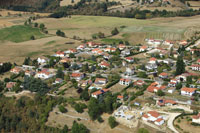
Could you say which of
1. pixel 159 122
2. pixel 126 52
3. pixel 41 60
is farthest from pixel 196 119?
pixel 41 60

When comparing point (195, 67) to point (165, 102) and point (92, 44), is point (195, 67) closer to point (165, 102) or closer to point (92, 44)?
point (165, 102)

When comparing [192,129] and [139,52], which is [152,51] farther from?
[192,129]

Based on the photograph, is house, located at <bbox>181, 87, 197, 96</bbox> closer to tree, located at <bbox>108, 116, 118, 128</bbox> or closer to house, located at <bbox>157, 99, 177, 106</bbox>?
house, located at <bbox>157, 99, 177, 106</bbox>

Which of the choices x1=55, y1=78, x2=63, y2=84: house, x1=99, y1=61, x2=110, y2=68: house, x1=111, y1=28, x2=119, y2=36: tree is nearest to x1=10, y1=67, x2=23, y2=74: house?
x1=55, y1=78, x2=63, y2=84: house

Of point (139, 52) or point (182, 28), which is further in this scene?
point (182, 28)

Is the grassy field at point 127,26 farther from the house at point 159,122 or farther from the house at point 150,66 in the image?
the house at point 159,122

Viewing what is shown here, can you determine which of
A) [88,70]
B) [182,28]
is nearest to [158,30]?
[182,28]
